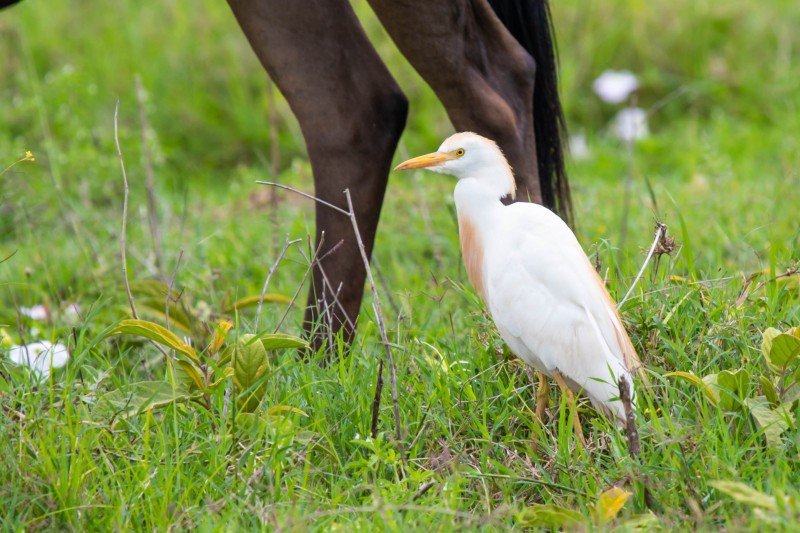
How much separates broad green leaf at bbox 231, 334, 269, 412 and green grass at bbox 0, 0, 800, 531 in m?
0.04

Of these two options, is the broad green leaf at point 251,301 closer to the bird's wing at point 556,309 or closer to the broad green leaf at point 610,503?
the bird's wing at point 556,309

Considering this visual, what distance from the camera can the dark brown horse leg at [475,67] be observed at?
112 inches

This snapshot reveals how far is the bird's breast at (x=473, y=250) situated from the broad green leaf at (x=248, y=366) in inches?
21.1

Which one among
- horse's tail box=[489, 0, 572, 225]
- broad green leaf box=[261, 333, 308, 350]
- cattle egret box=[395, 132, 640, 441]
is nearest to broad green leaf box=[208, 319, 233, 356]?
broad green leaf box=[261, 333, 308, 350]

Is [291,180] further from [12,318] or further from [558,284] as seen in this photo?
[558,284]

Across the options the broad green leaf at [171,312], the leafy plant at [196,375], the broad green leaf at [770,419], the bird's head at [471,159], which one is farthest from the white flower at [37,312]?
the broad green leaf at [770,419]

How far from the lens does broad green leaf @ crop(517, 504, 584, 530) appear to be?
202 centimetres

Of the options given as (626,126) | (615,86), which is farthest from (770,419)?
(615,86)

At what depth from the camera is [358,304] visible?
9.75 feet

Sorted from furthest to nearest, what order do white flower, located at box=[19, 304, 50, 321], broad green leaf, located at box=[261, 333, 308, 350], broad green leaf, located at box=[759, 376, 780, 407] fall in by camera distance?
1. white flower, located at box=[19, 304, 50, 321]
2. broad green leaf, located at box=[261, 333, 308, 350]
3. broad green leaf, located at box=[759, 376, 780, 407]

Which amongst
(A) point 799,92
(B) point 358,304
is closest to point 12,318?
(B) point 358,304

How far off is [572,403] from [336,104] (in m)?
1.05

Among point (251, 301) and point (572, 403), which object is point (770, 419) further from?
point (251, 301)

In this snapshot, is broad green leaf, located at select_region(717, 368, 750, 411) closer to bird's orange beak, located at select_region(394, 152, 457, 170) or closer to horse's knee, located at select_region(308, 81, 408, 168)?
bird's orange beak, located at select_region(394, 152, 457, 170)
